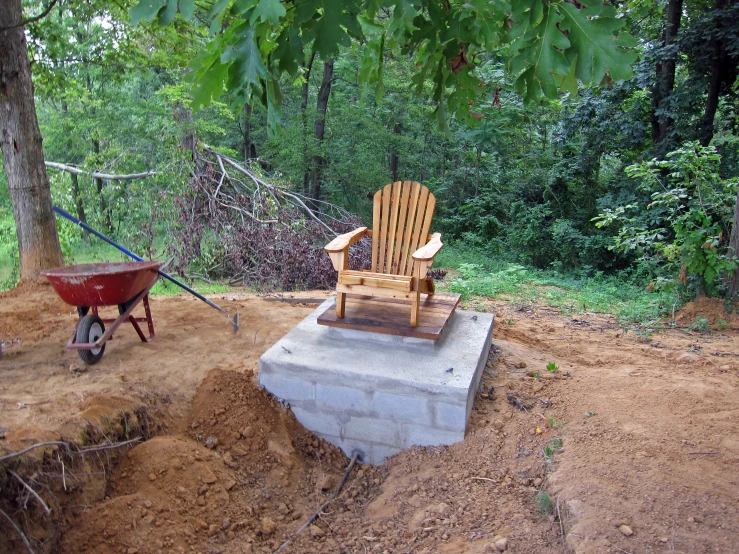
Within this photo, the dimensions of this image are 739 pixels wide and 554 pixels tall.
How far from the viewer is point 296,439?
328cm

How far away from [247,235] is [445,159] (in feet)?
30.5

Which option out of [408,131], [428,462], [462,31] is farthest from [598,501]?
[408,131]

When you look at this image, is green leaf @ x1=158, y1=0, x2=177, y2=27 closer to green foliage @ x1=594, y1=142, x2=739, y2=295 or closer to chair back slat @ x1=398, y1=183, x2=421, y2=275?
chair back slat @ x1=398, y1=183, x2=421, y2=275

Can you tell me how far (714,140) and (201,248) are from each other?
846 centimetres

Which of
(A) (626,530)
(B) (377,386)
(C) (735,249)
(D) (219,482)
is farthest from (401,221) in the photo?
(C) (735,249)

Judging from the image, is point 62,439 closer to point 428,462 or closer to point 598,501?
point 428,462

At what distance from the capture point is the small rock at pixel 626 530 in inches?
80.4

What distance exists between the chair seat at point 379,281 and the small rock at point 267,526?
1506mm

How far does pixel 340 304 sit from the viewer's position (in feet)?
11.9

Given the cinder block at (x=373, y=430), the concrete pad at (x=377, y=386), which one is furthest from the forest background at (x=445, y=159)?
the cinder block at (x=373, y=430)

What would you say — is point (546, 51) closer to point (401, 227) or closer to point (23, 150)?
point (401, 227)

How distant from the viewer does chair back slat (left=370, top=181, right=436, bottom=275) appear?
4.09m

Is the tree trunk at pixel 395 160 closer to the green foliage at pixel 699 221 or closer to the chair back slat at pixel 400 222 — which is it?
the green foliage at pixel 699 221

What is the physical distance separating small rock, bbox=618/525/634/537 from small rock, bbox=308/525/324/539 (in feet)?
4.52
